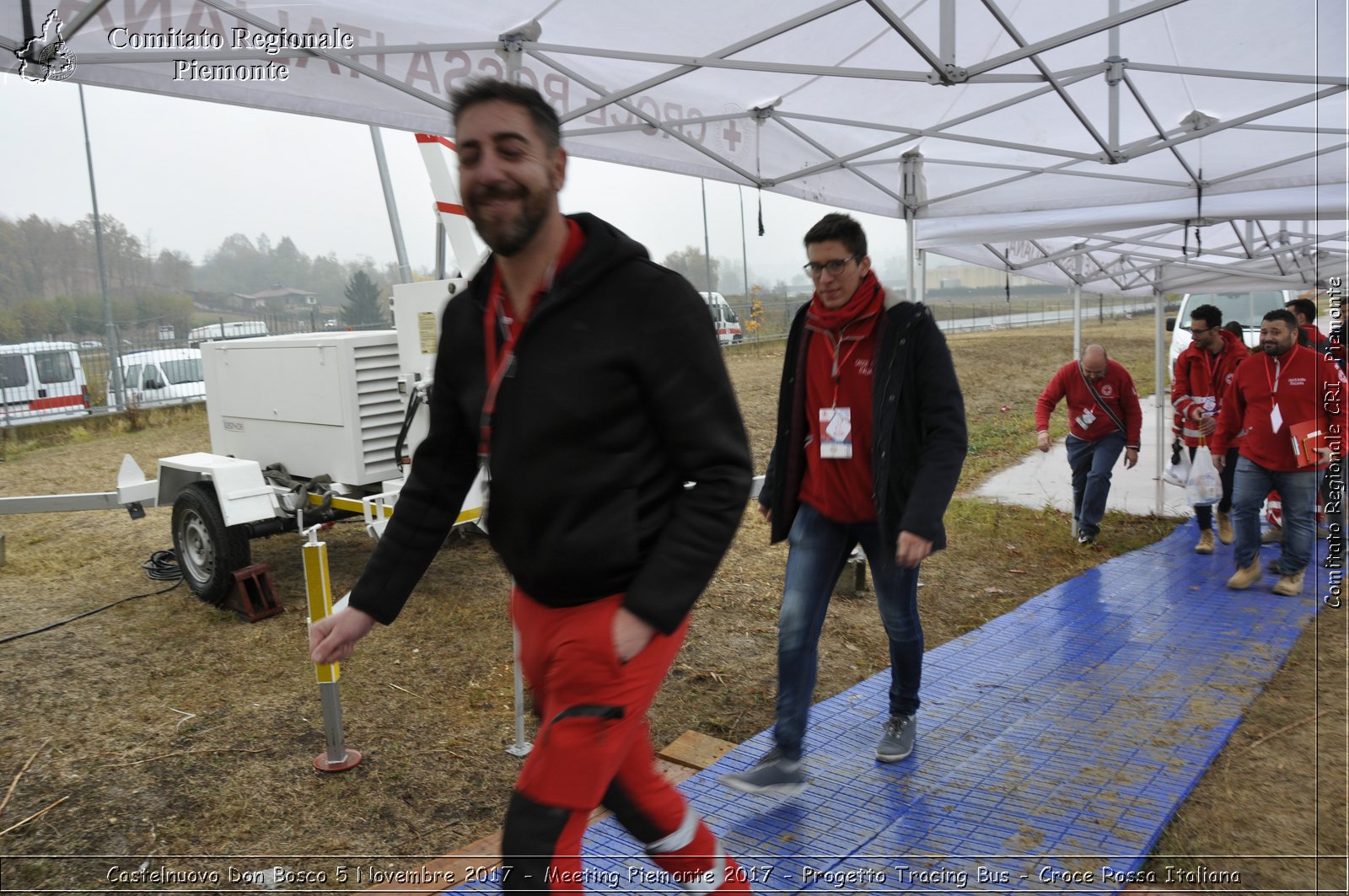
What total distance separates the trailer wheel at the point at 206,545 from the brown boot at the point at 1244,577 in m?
7.28

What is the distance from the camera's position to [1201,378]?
28.1 feet

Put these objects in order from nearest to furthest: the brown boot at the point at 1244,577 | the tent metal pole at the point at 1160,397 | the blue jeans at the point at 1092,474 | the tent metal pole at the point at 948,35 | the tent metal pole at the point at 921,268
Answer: the tent metal pole at the point at 948,35, the brown boot at the point at 1244,577, the tent metal pole at the point at 921,268, the blue jeans at the point at 1092,474, the tent metal pole at the point at 1160,397

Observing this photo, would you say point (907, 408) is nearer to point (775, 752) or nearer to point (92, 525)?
point (775, 752)

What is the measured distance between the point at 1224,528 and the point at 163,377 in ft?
69.3

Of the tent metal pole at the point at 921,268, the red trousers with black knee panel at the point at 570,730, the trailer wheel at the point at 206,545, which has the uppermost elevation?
the tent metal pole at the point at 921,268

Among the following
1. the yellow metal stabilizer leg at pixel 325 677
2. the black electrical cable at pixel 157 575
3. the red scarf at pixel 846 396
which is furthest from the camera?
the black electrical cable at pixel 157 575

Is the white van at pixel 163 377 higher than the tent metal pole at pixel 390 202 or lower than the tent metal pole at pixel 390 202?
lower

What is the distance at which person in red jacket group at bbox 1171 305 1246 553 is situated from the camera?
27.1 ft

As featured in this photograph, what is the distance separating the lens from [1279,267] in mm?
11906

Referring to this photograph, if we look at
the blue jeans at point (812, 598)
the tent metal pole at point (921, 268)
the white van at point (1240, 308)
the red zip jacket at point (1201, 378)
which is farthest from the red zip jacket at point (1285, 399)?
the white van at point (1240, 308)

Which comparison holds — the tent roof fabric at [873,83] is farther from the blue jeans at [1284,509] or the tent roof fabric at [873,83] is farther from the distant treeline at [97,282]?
the distant treeline at [97,282]

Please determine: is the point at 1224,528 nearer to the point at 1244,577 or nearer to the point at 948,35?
the point at 1244,577

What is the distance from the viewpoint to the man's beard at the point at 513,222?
176 cm

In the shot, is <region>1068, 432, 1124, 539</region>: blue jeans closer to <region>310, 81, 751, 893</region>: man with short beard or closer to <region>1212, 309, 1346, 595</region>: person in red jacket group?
<region>1212, 309, 1346, 595</region>: person in red jacket group
